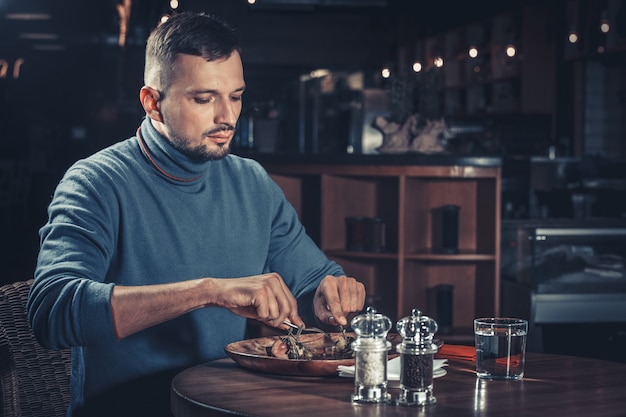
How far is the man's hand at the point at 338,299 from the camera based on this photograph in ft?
6.48

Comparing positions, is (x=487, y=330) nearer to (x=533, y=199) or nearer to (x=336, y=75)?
(x=533, y=199)

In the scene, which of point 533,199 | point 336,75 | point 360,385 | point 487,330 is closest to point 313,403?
point 360,385

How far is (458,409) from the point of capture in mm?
1451

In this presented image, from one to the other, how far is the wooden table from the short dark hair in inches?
27.0

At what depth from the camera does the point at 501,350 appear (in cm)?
171

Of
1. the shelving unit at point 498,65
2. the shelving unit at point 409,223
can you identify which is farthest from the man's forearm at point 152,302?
the shelving unit at point 498,65

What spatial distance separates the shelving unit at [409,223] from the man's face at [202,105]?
2.48m

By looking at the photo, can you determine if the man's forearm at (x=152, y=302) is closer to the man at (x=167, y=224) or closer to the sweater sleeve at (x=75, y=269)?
the sweater sleeve at (x=75, y=269)

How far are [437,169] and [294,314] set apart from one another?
112 inches

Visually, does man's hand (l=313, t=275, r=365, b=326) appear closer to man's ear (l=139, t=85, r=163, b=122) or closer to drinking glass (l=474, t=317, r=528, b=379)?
drinking glass (l=474, t=317, r=528, b=379)

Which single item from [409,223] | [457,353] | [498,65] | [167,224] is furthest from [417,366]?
[498,65]

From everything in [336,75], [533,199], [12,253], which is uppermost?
[336,75]

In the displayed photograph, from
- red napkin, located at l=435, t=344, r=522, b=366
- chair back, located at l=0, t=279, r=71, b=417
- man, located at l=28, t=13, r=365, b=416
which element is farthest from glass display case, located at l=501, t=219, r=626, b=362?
chair back, located at l=0, t=279, r=71, b=417

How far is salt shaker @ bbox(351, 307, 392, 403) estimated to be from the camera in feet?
4.90
